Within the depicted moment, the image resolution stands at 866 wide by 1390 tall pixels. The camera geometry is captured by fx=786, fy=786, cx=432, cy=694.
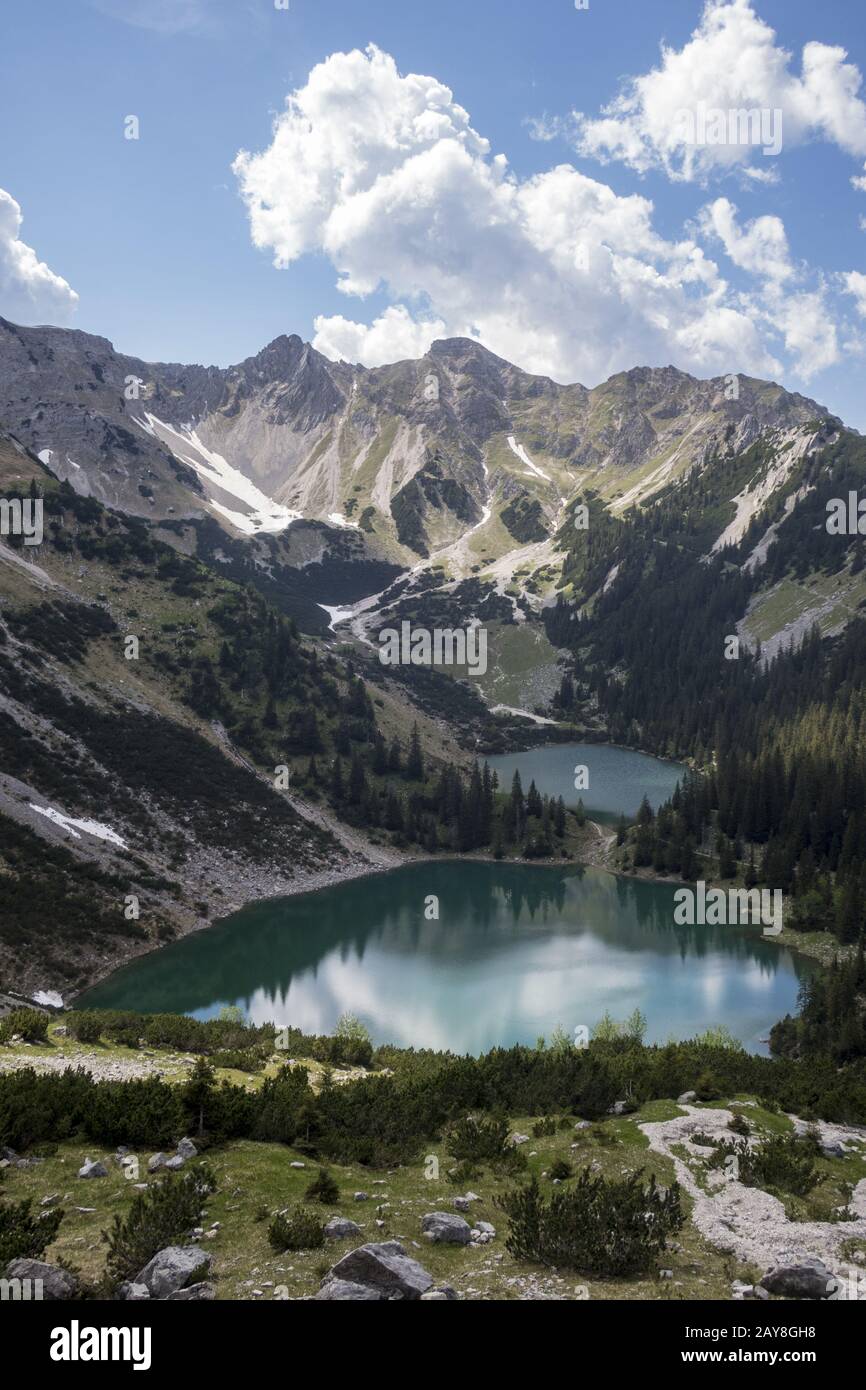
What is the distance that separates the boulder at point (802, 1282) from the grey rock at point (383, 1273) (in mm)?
5937

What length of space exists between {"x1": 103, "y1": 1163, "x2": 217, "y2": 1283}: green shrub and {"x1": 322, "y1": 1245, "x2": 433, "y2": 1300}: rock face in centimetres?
335

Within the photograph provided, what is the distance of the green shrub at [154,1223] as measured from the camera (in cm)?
1302

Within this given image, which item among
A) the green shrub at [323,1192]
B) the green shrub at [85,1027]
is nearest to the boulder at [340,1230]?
the green shrub at [323,1192]

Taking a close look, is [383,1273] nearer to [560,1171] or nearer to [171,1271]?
[171,1271]

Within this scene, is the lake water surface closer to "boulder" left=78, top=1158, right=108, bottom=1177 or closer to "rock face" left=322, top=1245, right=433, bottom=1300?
"boulder" left=78, top=1158, right=108, bottom=1177

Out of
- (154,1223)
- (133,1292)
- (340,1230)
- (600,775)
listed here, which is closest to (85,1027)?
(154,1223)

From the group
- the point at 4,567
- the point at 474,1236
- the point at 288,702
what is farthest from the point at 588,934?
the point at 4,567

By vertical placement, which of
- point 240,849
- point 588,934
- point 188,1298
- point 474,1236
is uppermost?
point 188,1298

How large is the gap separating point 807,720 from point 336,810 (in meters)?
84.3

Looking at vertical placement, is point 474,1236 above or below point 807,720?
below

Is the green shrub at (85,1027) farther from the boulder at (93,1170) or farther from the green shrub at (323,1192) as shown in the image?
the green shrub at (323,1192)

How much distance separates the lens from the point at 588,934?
86.3 m
